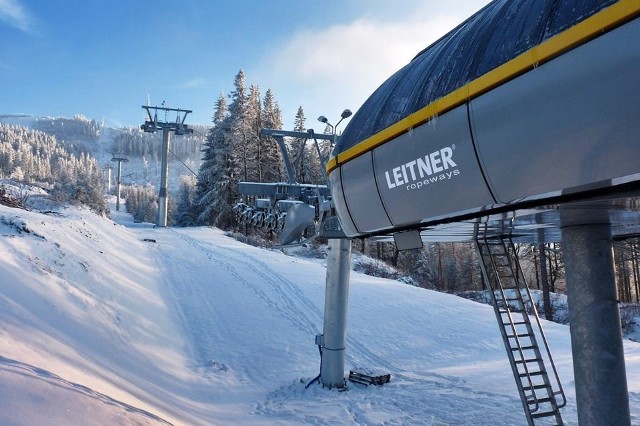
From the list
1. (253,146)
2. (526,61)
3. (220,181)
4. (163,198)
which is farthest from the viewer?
(220,181)

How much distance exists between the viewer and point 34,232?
9.93m

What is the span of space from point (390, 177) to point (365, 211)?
53 centimetres

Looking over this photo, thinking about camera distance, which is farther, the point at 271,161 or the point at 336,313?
the point at 271,161

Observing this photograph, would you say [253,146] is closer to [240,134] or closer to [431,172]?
[240,134]

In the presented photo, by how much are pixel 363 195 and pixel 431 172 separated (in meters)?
0.86

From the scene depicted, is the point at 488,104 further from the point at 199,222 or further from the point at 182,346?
the point at 199,222

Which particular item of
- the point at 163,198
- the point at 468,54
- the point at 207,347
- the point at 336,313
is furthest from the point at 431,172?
the point at 163,198

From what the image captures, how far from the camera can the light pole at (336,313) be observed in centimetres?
848

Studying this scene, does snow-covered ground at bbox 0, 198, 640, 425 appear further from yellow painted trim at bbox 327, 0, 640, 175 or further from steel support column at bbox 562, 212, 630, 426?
steel support column at bbox 562, 212, 630, 426

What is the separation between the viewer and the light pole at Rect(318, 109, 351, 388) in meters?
8.48

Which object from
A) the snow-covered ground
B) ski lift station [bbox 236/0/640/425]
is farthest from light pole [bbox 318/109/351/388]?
ski lift station [bbox 236/0/640/425]

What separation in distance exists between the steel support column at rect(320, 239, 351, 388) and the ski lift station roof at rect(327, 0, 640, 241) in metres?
4.84

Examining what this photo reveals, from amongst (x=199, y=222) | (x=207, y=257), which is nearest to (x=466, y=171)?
(x=207, y=257)

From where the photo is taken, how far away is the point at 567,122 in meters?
1.99
